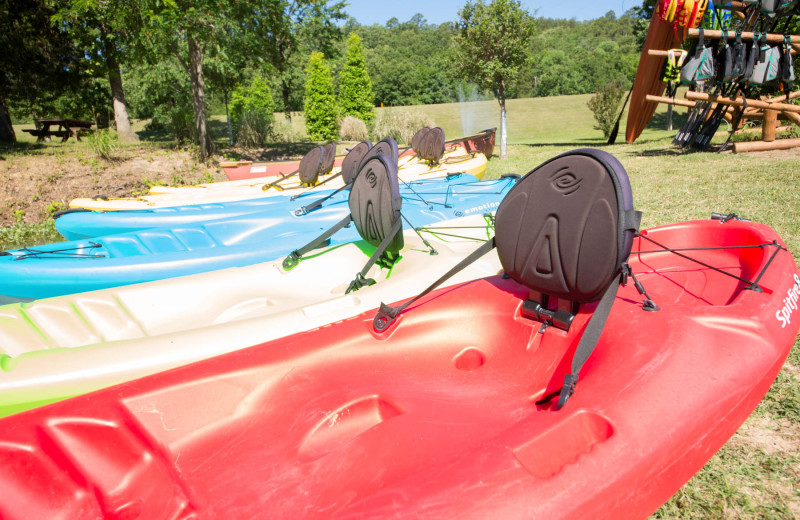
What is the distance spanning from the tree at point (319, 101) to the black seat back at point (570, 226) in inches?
637

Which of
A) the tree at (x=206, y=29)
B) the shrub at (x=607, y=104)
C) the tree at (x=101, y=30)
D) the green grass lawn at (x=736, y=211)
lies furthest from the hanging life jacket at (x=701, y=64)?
the tree at (x=101, y=30)

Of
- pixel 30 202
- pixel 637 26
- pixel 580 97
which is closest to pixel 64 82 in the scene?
pixel 30 202

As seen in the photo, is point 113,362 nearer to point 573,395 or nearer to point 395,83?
point 573,395

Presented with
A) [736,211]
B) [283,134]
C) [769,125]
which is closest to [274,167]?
[736,211]

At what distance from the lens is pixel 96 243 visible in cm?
377

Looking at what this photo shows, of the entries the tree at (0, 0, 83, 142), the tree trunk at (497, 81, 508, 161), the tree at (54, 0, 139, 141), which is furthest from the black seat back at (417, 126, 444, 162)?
the tree at (0, 0, 83, 142)

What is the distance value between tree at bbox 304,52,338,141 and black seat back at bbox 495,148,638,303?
16.2 meters

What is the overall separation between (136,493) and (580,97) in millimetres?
37211

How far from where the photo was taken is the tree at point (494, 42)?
37.5 ft

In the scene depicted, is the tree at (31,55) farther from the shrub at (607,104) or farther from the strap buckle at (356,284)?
the shrub at (607,104)

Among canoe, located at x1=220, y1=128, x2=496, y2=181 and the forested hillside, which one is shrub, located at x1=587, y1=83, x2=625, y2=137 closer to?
the forested hillside

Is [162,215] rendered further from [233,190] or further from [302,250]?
[302,250]

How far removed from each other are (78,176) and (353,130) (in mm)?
9748

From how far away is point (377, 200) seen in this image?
2691mm
